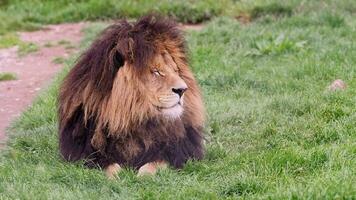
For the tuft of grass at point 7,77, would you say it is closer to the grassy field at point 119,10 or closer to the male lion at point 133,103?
the grassy field at point 119,10

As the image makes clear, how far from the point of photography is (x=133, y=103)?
5.09m

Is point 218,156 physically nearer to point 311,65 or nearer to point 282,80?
point 282,80

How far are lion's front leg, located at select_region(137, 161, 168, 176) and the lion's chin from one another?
352 millimetres

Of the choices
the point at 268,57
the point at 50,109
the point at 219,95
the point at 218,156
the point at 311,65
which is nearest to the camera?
the point at 218,156

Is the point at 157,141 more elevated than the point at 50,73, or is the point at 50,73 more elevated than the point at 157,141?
the point at 157,141

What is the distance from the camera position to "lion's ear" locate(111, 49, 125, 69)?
5184 millimetres

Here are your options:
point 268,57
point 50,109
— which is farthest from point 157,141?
point 268,57

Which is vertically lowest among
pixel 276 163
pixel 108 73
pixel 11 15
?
pixel 11 15

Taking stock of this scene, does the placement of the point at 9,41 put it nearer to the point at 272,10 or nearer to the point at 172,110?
the point at 272,10

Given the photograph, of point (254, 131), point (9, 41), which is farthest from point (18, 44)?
point (254, 131)

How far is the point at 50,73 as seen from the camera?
10.4 metres

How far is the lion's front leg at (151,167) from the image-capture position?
5176mm

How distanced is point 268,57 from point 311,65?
3.74ft

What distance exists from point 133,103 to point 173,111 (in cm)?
26
